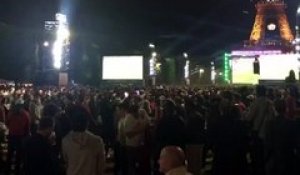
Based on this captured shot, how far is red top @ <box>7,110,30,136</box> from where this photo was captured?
12641 mm

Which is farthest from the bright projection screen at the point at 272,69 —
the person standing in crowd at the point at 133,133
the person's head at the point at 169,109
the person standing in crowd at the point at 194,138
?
the person's head at the point at 169,109

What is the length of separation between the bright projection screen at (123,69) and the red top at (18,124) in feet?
99.9

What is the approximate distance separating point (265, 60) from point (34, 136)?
1428 inches

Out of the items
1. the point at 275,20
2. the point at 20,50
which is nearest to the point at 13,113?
the point at 20,50

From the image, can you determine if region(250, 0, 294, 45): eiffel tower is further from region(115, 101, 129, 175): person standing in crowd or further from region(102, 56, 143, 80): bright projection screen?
region(115, 101, 129, 175): person standing in crowd

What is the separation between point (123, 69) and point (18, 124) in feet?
101

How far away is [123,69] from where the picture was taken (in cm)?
4331

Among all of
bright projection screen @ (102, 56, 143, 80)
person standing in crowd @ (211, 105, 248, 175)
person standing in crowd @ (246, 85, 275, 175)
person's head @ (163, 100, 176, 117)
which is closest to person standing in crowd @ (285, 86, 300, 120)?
person standing in crowd @ (246, 85, 275, 175)

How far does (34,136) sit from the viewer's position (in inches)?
299

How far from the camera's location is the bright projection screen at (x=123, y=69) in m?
43.2

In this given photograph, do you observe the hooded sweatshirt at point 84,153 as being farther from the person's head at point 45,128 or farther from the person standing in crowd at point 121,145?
the person standing in crowd at point 121,145

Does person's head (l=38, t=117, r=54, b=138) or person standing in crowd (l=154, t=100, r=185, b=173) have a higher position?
person's head (l=38, t=117, r=54, b=138)

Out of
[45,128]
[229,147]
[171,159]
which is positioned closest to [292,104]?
[229,147]

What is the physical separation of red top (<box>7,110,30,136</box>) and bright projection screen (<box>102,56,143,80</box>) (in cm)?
3044
